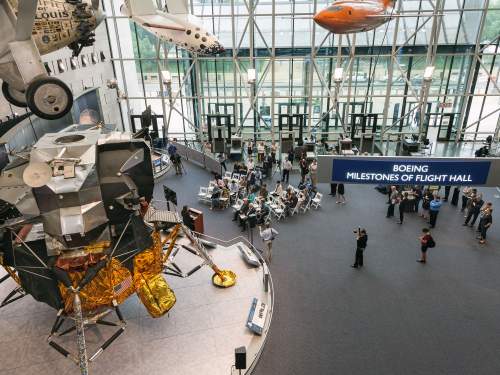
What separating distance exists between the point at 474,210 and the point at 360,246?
4753 millimetres

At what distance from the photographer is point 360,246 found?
10266 mm

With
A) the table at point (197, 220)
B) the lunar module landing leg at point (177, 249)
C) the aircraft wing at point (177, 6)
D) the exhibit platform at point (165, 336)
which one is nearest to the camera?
the exhibit platform at point (165, 336)

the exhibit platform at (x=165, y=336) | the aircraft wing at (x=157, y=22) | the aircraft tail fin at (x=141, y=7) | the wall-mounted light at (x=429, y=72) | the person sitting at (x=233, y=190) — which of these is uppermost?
the aircraft tail fin at (x=141, y=7)

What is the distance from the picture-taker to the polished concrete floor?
7633 millimetres

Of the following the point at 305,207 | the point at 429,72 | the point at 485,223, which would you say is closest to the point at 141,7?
the point at 305,207

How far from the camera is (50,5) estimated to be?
6.49 metres

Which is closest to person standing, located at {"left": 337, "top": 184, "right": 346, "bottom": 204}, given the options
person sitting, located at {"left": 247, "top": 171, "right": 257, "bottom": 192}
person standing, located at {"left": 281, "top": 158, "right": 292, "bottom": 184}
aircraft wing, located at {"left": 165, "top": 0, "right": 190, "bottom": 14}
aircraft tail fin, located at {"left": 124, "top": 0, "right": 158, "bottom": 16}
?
person standing, located at {"left": 281, "top": 158, "right": 292, "bottom": 184}

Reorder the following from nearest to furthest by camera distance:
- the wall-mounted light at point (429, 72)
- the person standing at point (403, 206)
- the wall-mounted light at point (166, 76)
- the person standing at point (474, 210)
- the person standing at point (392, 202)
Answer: the person standing at point (474, 210) → the person standing at point (403, 206) → the person standing at point (392, 202) → the wall-mounted light at point (429, 72) → the wall-mounted light at point (166, 76)

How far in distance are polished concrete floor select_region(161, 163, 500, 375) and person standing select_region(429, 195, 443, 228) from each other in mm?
280

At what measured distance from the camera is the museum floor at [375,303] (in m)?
7.57

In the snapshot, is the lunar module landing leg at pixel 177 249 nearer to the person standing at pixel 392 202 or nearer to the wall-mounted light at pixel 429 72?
the person standing at pixel 392 202

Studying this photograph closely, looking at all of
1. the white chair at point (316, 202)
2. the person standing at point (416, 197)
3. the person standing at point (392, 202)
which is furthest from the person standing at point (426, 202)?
the white chair at point (316, 202)

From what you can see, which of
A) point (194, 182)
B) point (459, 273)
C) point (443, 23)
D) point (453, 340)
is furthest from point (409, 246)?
point (443, 23)

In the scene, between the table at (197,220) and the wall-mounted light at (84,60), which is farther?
the wall-mounted light at (84,60)
